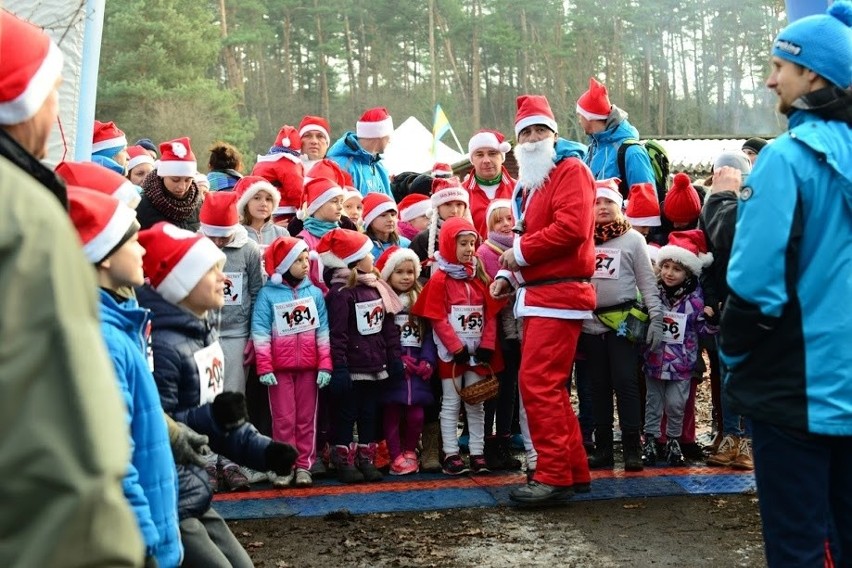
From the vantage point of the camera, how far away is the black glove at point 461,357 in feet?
23.3

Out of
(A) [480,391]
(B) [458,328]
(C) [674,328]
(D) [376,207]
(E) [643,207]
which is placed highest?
(D) [376,207]

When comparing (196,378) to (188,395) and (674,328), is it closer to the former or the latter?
(188,395)

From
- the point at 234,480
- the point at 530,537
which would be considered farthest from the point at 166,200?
the point at 530,537

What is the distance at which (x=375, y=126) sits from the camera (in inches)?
357

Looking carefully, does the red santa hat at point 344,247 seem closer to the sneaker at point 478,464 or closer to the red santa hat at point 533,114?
the red santa hat at point 533,114

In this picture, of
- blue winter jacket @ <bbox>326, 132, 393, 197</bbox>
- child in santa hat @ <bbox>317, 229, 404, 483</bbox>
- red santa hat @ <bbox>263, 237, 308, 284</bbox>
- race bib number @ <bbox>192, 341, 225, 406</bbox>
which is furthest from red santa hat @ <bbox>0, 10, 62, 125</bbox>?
blue winter jacket @ <bbox>326, 132, 393, 197</bbox>

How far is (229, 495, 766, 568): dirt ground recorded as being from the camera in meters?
5.37

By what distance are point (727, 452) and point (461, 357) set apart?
6.13 ft

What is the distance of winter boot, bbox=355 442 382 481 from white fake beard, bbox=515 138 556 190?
6.48 ft

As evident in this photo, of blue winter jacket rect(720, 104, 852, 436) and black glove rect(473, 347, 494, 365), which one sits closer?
blue winter jacket rect(720, 104, 852, 436)

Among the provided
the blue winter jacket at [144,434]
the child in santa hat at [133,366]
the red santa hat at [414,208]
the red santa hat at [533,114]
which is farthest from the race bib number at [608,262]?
the blue winter jacket at [144,434]

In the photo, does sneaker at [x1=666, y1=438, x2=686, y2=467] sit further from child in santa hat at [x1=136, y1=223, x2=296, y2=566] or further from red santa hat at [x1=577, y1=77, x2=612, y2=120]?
child in santa hat at [x1=136, y1=223, x2=296, y2=566]

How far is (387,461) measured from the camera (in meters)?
7.24

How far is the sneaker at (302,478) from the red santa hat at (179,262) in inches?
123
